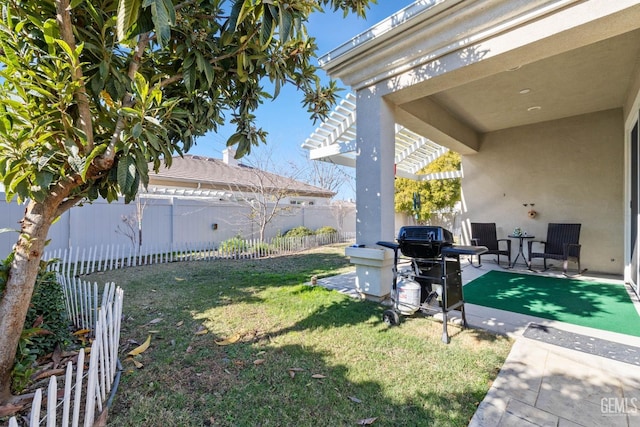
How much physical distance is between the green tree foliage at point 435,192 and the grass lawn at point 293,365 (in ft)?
31.5

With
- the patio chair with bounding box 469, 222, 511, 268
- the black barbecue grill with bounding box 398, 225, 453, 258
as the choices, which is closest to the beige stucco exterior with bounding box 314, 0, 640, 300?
the patio chair with bounding box 469, 222, 511, 268

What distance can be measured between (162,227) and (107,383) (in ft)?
27.3

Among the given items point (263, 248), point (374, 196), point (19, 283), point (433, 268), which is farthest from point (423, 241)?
point (263, 248)

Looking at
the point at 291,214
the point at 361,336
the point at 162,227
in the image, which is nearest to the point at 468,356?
the point at 361,336

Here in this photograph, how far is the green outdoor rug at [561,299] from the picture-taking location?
356cm

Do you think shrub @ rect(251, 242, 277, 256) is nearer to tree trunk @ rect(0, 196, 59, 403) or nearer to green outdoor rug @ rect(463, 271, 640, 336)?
green outdoor rug @ rect(463, 271, 640, 336)

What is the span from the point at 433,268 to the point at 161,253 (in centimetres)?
745

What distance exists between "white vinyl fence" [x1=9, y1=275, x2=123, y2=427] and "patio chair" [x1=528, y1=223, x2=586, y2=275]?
24.5 ft

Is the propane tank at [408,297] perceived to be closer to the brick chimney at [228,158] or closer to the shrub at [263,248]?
the shrub at [263,248]

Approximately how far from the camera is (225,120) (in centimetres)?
360

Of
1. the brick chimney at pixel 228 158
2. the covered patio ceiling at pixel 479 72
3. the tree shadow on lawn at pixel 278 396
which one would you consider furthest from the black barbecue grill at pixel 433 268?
the brick chimney at pixel 228 158

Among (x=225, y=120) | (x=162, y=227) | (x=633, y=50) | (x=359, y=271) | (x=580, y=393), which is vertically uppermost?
(x=633, y=50)

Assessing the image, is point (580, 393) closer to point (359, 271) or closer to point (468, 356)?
point (468, 356)

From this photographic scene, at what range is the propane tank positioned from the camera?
339 cm
